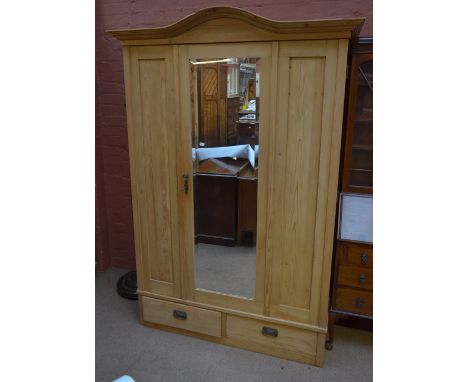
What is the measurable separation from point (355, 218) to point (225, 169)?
790mm

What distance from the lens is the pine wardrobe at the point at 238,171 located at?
1720 millimetres

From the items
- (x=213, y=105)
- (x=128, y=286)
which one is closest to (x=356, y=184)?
(x=213, y=105)

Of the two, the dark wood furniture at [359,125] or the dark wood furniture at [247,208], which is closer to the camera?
the dark wood furniture at [359,125]

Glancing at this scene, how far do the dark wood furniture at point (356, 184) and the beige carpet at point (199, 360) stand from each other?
335 mm

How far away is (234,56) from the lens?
1.77 metres

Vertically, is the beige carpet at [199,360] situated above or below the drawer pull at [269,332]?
below

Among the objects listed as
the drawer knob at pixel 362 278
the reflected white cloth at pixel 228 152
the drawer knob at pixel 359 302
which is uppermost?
the reflected white cloth at pixel 228 152

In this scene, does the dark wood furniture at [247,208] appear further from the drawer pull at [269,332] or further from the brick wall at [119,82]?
the brick wall at [119,82]

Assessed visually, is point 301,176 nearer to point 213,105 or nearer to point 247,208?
point 247,208

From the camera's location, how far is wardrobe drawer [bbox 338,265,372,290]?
1.99 meters

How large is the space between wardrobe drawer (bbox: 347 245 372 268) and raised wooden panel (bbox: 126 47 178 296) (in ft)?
3.36

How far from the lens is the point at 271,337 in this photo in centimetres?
211

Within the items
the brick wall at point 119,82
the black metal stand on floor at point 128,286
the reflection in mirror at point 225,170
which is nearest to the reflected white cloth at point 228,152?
the reflection in mirror at point 225,170

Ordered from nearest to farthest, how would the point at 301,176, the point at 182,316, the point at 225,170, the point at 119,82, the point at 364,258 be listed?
the point at 301,176, the point at 364,258, the point at 225,170, the point at 182,316, the point at 119,82
